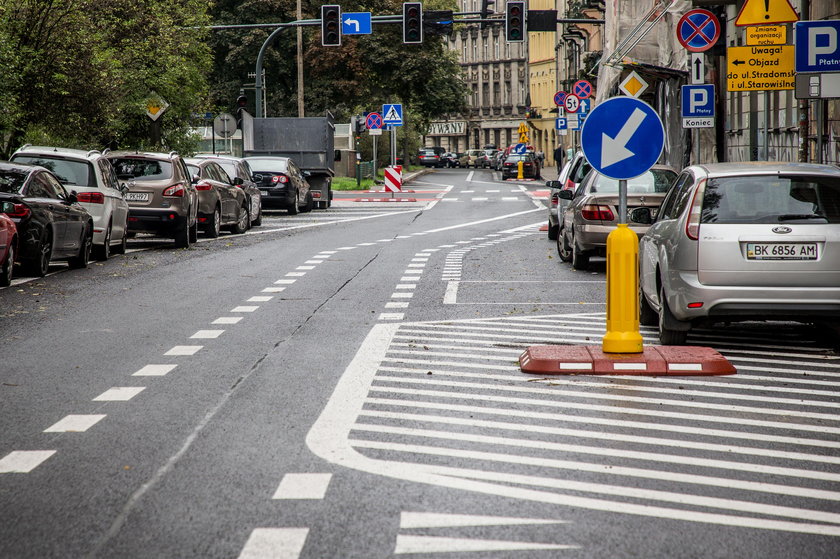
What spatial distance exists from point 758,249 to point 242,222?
65.1ft

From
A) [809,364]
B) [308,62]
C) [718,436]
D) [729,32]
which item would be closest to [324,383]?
[718,436]

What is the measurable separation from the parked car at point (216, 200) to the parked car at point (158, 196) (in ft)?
6.28

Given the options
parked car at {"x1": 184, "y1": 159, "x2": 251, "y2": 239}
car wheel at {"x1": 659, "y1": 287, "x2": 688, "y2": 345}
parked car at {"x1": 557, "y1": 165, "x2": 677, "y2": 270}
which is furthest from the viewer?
parked car at {"x1": 184, "y1": 159, "x2": 251, "y2": 239}

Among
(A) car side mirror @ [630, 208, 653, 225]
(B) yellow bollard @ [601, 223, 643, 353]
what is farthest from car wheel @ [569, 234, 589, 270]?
(B) yellow bollard @ [601, 223, 643, 353]

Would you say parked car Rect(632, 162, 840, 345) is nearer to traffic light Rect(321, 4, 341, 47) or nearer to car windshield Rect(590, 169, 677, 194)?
car windshield Rect(590, 169, 677, 194)

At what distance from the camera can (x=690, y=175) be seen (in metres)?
11.6

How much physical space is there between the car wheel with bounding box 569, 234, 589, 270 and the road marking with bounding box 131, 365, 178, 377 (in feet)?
32.3

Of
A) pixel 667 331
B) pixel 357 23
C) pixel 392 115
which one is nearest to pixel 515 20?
pixel 357 23

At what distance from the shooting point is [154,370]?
32.5 feet

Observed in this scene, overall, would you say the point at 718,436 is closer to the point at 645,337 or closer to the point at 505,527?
the point at 505,527

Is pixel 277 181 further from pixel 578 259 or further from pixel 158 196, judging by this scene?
pixel 578 259

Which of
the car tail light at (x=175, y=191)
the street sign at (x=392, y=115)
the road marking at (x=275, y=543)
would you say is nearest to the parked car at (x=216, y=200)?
the car tail light at (x=175, y=191)

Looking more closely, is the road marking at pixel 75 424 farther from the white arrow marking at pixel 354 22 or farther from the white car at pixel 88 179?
the white arrow marking at pixel 354 22

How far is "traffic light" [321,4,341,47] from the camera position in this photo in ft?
124
